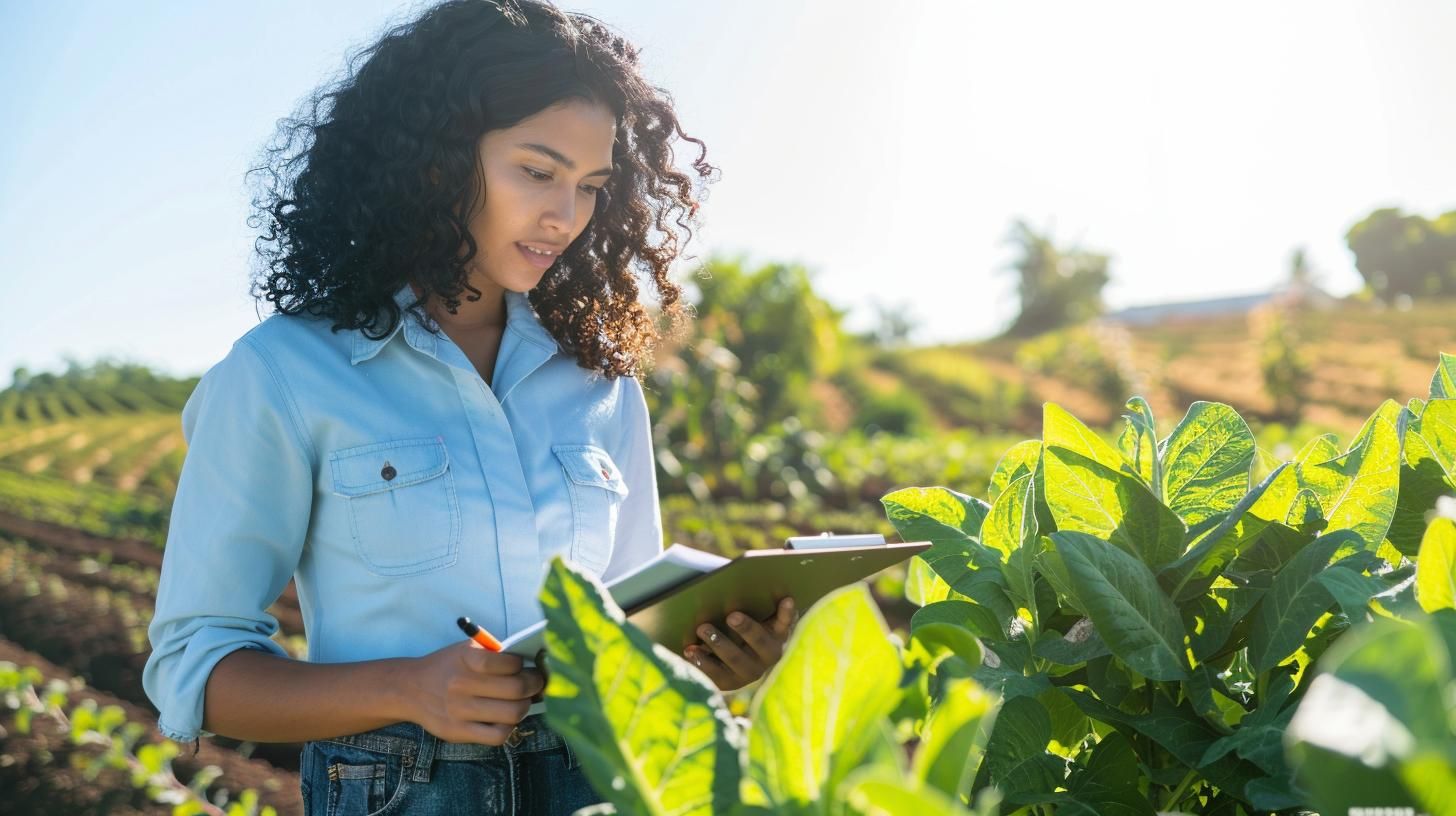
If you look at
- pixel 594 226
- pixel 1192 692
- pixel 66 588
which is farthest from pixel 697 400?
pixel 1192 692

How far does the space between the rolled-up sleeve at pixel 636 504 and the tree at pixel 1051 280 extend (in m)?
28.7

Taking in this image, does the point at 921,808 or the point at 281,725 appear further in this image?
the point at 281,725

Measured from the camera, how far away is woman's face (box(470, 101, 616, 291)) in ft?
5.17

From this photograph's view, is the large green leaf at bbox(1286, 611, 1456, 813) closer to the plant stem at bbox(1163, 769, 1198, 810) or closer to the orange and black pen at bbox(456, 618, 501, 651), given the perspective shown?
the plant stem at bbox(1163, 769, 1198, 810)

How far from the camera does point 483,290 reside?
67.4 inches

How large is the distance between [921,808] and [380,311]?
1.29 meters

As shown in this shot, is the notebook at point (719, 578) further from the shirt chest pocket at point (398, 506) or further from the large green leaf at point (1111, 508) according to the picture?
the shirt chest pocket at point (398, 506)

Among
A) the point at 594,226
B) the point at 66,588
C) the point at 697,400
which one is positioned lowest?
the point at 66,588

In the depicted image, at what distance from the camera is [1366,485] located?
0.76 metres

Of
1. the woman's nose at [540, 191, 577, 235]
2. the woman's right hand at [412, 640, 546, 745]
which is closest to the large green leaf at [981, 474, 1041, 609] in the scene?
the woman's right hand at [412, 640, 546, 745]

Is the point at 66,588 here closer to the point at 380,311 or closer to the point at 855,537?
the point at 380,311

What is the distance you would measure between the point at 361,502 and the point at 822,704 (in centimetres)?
103

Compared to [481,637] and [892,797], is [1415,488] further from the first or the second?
[481,637]

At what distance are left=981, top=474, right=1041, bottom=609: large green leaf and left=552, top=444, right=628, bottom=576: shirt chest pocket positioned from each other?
2.79ft
